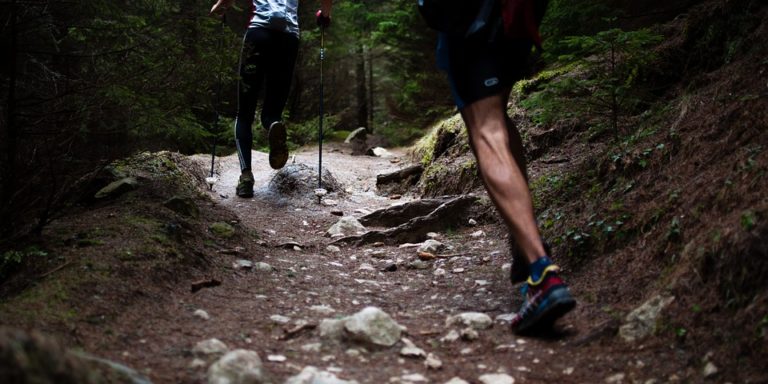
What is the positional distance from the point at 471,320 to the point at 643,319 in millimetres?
750

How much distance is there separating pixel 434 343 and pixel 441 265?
5.24 ft

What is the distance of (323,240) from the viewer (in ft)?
16.2

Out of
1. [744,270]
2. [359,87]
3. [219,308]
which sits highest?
[359,87]

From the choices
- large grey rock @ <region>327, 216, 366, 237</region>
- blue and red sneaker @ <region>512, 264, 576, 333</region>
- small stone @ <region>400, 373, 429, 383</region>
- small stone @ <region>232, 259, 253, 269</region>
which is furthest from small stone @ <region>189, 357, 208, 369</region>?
large grey rock @ <region>327, 216, 366, 237</region>

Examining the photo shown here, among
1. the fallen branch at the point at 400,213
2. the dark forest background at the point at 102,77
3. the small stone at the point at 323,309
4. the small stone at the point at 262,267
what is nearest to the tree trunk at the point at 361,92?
the dark forest background at the point at 102,77

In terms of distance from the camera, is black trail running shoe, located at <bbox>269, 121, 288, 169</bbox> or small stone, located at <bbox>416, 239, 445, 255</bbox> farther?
black trail running shoe, located at <bbox>269, 121, 288, 169</bbox>

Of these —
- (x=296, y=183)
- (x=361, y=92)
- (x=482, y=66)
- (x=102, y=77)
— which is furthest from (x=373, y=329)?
(x=361, y=92)

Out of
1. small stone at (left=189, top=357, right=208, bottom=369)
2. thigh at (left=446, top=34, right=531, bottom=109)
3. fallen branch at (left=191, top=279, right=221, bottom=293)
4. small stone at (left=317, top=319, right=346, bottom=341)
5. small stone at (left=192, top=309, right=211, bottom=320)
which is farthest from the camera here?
fallen branch at (left=191, top=279, right=221, bottom=293)

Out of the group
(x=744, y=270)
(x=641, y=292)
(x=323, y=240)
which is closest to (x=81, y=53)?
(x=323, y=240)

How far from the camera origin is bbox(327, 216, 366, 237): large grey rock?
5109mm

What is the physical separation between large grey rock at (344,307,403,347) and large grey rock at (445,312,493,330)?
0.32 metres

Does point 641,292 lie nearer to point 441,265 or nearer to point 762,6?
point 441,265

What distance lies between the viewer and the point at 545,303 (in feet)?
7.41

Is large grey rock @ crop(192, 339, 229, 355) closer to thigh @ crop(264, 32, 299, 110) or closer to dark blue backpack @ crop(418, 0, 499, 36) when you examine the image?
dark blue backpack @ crop(418, 0, 499, 36)
